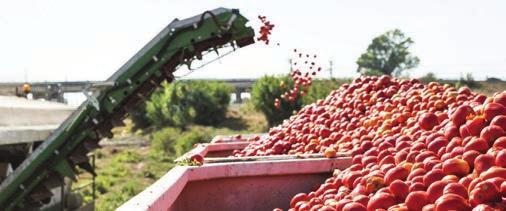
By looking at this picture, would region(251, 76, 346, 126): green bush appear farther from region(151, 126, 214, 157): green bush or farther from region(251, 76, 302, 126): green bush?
region(151, 126, 214, 157): green bush

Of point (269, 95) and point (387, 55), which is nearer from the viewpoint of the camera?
point (269, 95)

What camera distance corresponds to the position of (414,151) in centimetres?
312

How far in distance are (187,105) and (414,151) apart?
34833mm

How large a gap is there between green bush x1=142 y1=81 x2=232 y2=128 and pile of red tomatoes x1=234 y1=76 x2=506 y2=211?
31.2 m

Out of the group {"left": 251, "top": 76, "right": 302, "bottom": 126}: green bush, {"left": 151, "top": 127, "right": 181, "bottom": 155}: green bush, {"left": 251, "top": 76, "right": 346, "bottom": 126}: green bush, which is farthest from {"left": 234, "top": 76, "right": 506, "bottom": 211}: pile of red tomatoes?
{"left": 251, "top": 76, "right": 302, "bottom": 126}: green bush

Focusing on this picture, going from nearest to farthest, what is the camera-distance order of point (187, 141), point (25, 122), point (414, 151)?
1. point (414, 151)
2. point (25, 122)
3. point (187, 141)

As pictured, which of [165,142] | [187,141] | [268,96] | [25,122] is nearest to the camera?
[25,122]

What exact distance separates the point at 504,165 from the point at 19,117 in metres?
6.48

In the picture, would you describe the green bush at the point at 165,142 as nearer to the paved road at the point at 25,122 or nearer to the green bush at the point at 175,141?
the green bush at the point at 175,141

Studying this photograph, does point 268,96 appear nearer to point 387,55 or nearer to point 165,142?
point 165,142

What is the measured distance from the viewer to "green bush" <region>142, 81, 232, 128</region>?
121 ft

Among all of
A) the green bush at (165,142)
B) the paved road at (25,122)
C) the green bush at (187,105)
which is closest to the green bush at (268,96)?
the green bush at (187,105)

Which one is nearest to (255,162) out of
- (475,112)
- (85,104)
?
(475,112)

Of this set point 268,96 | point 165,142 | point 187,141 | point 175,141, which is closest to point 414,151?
point 187,141
